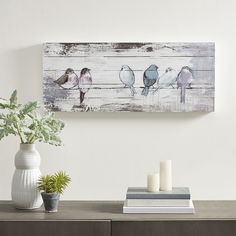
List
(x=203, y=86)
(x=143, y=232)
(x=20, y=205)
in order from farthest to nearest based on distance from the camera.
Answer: (x=203, y=86) → (x=20, y=205) → (x=143, y=232)

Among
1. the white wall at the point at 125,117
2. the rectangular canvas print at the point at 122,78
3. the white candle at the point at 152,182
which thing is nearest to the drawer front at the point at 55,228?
the white candle at the point at 152,182

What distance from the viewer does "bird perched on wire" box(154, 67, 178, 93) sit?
10.3ft

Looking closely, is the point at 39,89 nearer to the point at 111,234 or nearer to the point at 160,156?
the point at 160,156

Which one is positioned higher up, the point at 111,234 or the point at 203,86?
the point at 203,86

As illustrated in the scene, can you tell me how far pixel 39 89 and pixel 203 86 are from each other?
0.80m

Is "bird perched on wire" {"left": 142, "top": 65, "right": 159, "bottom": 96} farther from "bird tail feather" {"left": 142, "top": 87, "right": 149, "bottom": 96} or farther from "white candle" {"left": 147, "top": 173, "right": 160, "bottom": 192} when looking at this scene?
"white candle" {"left": 147, "top": 173, "right": 160, "bottom": 192}

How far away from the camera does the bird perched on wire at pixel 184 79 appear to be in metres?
3.15

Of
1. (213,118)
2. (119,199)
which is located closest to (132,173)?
(119,199)

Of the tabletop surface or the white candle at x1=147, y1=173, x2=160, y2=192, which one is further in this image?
the white candle at x1=147, y1=173, x2=160, y2=192

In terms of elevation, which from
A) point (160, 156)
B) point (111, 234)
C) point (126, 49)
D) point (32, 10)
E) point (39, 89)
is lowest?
point (111, 234)

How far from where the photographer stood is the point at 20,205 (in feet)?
9.20

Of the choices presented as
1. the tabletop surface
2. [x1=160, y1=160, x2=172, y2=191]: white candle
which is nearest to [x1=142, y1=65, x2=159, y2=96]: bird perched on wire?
[x1=160, y1=160, x2=172, y2=191]: white candle

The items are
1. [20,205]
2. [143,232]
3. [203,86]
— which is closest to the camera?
[143,232]

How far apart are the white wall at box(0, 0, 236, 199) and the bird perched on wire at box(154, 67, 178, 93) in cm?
15
